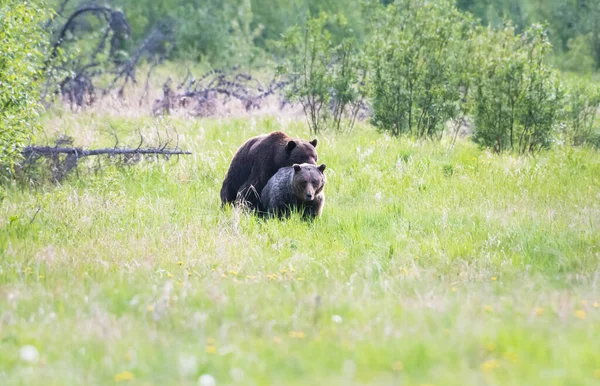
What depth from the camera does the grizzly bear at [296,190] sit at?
9.77m

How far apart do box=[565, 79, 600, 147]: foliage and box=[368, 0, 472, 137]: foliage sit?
3902 mm

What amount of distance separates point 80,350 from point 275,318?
146 centimetres

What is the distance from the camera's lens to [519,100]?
50.6ft

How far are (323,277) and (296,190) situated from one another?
2901 mm

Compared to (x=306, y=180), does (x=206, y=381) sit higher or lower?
higher

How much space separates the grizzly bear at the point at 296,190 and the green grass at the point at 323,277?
317 millimetres

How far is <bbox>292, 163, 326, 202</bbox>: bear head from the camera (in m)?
9.70

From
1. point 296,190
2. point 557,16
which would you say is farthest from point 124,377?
point 557,16

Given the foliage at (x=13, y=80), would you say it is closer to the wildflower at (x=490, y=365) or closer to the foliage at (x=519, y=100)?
the wildflower at (x=490, y=365)

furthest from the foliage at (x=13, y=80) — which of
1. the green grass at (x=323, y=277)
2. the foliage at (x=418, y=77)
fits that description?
the foliage at (x=418, y=77)

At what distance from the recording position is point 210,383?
13.0ft

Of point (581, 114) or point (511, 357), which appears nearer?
point (511, 357)

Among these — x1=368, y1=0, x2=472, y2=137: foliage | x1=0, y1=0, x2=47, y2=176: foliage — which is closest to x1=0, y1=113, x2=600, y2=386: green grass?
x1=0, y1=0, x2=47, y2=176: foliage

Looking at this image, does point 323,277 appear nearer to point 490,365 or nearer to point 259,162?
point 490,365
